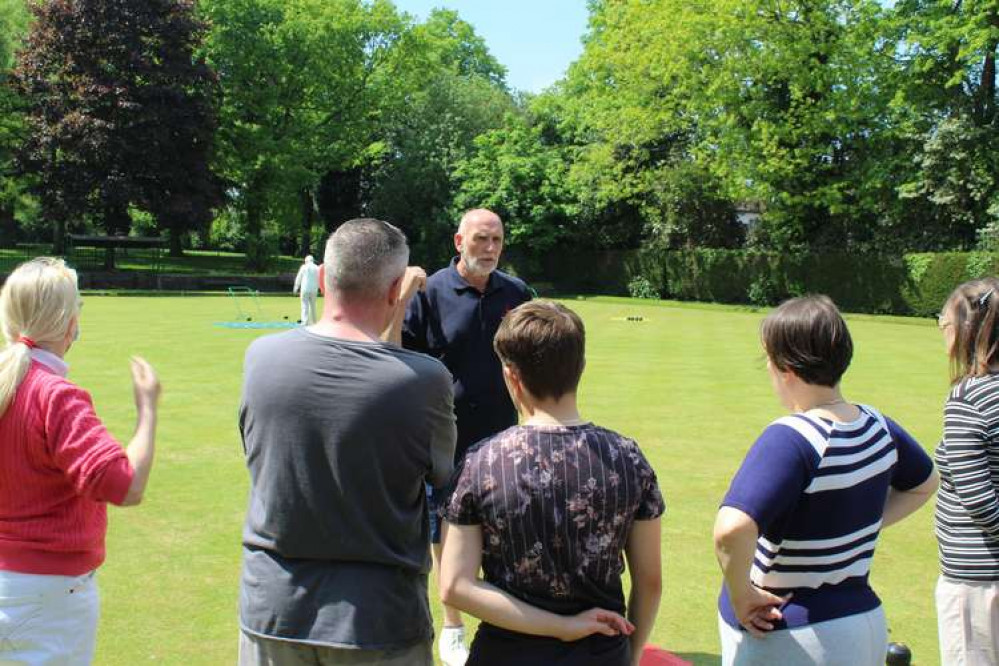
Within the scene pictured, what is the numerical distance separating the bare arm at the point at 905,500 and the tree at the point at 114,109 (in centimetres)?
4725

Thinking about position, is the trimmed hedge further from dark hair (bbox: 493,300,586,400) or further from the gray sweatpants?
the gray sweatpants

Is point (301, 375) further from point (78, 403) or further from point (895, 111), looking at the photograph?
point (895, 111)

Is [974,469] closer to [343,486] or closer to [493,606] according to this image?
[493,606]

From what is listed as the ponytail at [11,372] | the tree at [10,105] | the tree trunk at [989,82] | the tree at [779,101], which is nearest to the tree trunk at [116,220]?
the tree at [10,105]

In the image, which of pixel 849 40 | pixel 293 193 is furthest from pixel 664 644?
pixel 293 193

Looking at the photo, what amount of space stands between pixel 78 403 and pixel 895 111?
3882 centimetres

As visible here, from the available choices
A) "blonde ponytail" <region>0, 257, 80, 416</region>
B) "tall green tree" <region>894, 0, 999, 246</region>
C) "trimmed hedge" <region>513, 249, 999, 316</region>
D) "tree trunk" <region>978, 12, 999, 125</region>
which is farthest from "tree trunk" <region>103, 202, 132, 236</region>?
"blonde ponytail" <region>0, 257, 80, 416</region>

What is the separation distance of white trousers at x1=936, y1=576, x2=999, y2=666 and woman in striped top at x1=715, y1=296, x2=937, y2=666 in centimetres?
68

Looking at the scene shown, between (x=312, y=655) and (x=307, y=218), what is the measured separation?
63.1 metres


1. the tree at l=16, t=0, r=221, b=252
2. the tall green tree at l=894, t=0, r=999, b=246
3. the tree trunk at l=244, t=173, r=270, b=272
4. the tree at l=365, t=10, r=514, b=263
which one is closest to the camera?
the tall green tree at l=894, t=0, r=999, b=246

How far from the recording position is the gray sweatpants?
264cm

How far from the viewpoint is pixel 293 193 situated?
55750 millimetres

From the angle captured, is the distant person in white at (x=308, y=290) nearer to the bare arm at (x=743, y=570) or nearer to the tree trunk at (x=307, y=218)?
the bare arm at (x=743, y=570)

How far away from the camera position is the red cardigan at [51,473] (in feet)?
8.94
